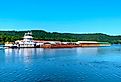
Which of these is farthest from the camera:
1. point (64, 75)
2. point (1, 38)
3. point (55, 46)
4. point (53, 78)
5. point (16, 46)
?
point (1, 38)

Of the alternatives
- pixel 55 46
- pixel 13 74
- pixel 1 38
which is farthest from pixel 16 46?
pixel 13 74

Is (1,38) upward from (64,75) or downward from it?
upward

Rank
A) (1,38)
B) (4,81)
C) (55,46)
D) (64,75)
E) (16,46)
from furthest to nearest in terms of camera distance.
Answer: (1,38), (55,46), (16,46), (64,75), (4,81)

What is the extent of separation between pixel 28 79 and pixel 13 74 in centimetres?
428

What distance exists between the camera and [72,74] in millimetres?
38125

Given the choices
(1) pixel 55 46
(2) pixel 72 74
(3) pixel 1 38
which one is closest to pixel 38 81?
(2) pixel 72 74

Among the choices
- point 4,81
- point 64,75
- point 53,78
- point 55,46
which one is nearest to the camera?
point 4,81

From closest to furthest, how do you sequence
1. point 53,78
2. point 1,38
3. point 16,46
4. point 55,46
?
point 53,78 → point 16,46 → point 55,46 → point 1,38

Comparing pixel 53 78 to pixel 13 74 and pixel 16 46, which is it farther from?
pixel 16 46

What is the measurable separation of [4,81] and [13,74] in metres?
4.98

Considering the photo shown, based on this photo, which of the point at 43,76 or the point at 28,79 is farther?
the point at 43,76

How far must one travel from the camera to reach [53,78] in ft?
114

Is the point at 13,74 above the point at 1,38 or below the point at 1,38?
below

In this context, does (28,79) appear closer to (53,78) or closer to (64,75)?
(53,78)
